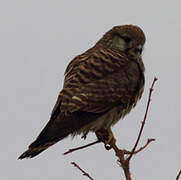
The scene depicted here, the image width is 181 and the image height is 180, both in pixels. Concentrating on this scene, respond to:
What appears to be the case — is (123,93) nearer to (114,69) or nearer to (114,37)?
(114,69)

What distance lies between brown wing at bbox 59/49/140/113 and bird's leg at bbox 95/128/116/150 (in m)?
0.26

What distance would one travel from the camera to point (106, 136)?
483 centimetres

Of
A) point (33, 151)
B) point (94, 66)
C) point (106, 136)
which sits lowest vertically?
point (106, 136)

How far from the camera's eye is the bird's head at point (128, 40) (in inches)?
213

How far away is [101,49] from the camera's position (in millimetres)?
5414

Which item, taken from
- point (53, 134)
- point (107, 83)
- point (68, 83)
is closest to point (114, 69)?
point (107, 83)

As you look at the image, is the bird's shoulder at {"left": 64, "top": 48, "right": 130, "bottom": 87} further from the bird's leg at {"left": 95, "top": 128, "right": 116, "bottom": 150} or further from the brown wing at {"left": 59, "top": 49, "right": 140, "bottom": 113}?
the bird's leg at {"left": 95, "top": 128, "right": 116, "bottom": 150}

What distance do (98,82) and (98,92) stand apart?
114 millimetres

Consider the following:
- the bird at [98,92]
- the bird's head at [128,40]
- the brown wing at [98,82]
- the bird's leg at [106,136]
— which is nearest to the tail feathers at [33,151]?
the bird at [98,92]

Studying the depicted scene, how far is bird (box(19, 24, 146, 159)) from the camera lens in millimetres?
4547

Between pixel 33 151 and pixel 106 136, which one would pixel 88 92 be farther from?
pixel 33 151

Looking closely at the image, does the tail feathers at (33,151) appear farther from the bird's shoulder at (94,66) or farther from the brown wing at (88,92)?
the bird's shoulder at (94,66)

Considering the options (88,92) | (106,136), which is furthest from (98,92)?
(106,136)

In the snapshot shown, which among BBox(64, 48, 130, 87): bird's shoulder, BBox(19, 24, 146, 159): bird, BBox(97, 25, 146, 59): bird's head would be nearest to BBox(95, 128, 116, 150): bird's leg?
BBox(19, 24, 146, 159): bird
